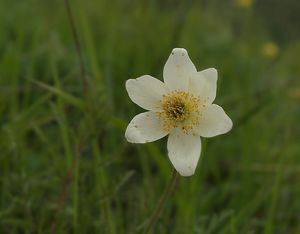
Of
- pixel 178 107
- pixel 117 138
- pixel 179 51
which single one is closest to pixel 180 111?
pixel 178 107

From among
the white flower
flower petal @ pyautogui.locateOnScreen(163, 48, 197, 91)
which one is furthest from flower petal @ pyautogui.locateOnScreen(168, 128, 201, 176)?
flower petal @ pyautogui.locateOnScreen(163, 48, 197, 91)

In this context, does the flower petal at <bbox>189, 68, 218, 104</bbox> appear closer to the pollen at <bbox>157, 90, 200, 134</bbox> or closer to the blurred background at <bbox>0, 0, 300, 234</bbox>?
the pollen at <bbox>157, 90, 200, 134</bbox>

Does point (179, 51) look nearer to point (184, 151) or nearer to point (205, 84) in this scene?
point (205, 84)

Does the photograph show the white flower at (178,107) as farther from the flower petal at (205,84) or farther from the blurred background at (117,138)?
the blurred background at (117,138)

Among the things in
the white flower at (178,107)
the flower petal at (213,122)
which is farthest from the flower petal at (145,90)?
the flower petal at (213,122)

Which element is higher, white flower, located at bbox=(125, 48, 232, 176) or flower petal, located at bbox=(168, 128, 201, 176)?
white flower, located at bbox=(125, 48, 232, 176)

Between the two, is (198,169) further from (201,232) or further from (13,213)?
(13,213)

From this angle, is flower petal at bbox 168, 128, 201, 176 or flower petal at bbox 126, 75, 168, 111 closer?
flower petal at bbox 168, 128, 201, 176

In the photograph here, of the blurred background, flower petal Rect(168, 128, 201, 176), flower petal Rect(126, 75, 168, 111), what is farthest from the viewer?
the blurred background

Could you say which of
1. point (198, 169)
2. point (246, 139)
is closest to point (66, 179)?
point (198, 169)
